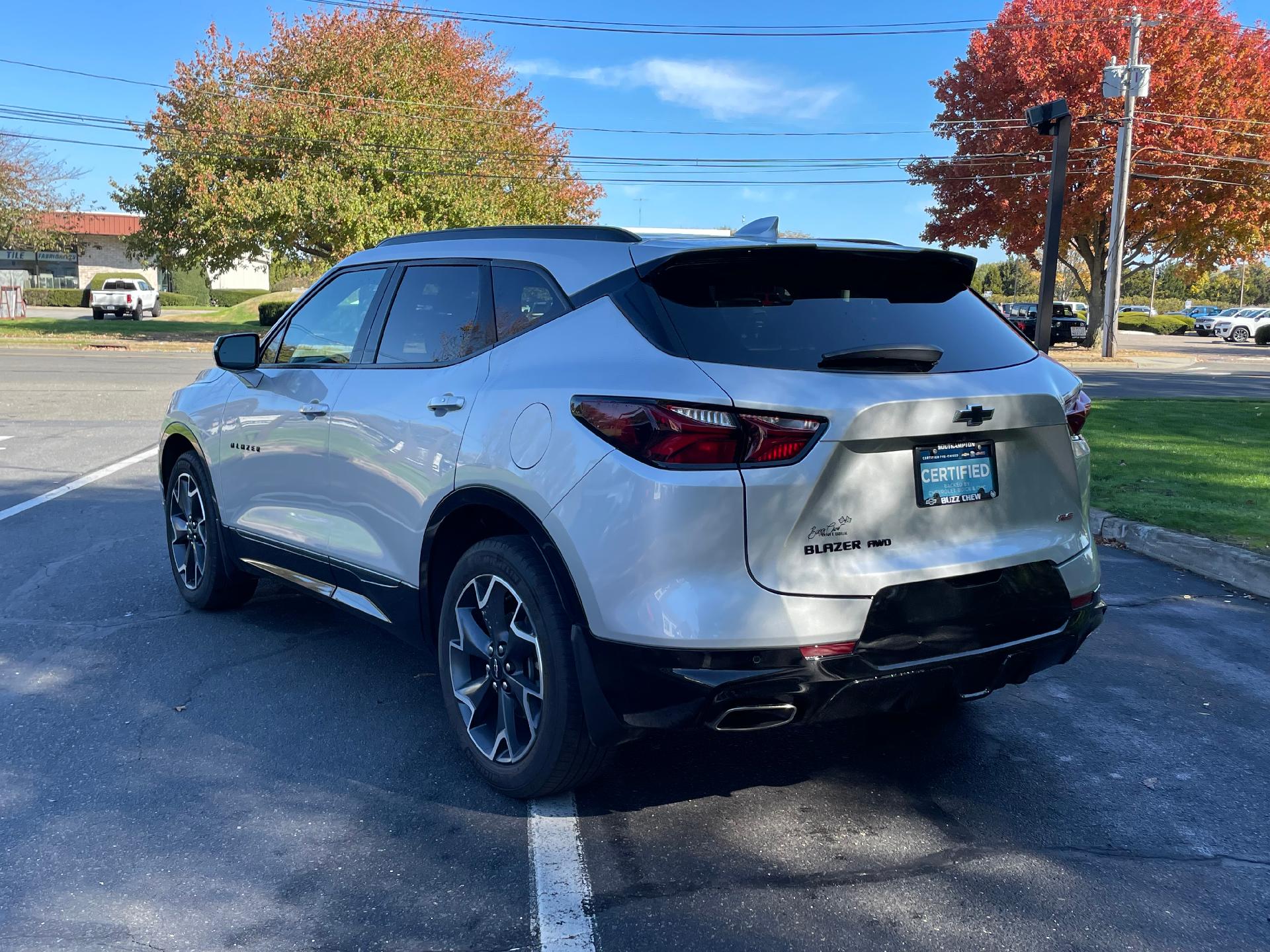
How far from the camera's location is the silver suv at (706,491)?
3008 millimetres

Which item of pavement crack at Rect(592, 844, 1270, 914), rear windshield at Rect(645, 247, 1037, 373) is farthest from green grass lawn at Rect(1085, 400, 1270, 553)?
rear windshield at Rect(645, 247, 1037, 373)

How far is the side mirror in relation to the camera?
5168 mm

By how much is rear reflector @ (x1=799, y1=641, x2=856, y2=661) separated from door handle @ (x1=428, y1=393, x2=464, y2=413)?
1.49 metres

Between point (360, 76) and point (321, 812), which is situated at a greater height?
point (360, 76)

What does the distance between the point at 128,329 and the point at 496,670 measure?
1566 inches

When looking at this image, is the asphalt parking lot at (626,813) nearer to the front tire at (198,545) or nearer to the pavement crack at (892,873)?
the pavement crack at (892,873)

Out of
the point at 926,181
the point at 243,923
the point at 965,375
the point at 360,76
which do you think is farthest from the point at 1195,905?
the point at 926,181

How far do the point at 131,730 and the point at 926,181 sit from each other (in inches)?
1541

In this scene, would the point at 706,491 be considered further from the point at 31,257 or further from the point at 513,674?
the point at 31,257

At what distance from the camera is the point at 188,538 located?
19.3ft

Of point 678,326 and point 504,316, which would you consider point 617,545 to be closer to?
point 678,326

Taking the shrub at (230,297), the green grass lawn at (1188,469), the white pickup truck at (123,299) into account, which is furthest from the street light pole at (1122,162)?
the shrub at (230,297)

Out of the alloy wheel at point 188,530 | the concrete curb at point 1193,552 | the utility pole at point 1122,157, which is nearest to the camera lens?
the alloy wheel at point 188,530

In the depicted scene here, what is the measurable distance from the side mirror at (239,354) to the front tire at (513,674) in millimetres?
1978
